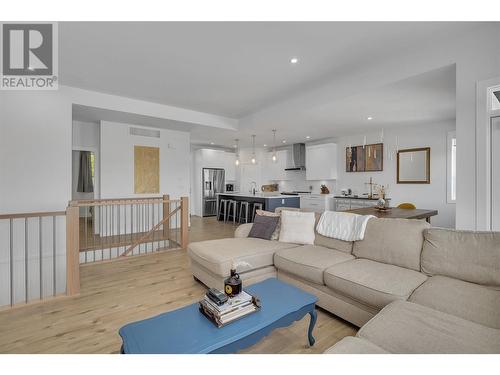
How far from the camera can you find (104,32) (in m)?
2.63

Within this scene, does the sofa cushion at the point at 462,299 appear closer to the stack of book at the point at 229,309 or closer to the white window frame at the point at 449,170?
the stack of book at the point at 229,309

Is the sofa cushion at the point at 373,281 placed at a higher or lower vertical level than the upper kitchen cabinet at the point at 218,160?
lower

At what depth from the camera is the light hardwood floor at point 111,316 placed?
1896 millimetres

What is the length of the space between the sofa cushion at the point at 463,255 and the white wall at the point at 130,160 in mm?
5588

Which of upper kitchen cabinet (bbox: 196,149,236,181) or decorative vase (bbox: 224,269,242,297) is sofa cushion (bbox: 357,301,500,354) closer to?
decorative vase (bbox: 224,269,242,297)

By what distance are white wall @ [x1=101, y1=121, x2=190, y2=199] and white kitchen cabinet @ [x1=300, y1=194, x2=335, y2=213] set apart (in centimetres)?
348

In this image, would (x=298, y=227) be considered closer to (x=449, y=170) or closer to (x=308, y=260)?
(x=308, y=260)

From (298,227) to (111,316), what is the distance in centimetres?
219

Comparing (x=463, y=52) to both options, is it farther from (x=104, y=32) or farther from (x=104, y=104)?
(x=104, y=104)

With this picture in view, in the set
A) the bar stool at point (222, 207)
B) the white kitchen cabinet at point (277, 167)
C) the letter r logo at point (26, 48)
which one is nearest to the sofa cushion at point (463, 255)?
the letter r logo at point (26, 48)

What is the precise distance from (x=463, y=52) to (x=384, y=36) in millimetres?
843

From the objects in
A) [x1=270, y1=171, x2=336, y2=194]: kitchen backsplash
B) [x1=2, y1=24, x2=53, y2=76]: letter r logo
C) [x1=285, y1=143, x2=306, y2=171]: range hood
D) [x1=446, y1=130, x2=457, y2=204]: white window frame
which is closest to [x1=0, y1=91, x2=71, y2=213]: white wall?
[x1=2, y1=24, x2=53, y2=76]: letter r logo
